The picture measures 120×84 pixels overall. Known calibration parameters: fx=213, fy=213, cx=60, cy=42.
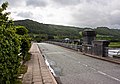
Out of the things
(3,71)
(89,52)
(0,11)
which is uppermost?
(0,11)

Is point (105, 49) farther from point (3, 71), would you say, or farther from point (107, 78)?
point (3, 71)

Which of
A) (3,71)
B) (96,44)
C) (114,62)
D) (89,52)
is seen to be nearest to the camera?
(3,71)

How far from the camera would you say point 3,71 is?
4.36 meters

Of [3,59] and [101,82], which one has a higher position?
[3,59]

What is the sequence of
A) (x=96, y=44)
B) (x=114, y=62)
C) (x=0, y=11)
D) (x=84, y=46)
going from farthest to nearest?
(x=84, y=46) → (x=96, y=44) → (x=114, y=62) → (x=0, y=11)

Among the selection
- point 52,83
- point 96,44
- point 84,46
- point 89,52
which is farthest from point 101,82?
A: point 84,46

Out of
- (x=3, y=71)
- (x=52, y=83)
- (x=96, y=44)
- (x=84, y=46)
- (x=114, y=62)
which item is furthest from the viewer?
(x=84, y=46)

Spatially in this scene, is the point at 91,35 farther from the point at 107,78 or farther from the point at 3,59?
the point at 3,59

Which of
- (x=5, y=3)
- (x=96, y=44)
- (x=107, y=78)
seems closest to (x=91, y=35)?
(x=96, y=44)

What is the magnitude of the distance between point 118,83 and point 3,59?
5959mm

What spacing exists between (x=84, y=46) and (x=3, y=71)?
A: 75.0 ft

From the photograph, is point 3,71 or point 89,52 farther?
point 89,52

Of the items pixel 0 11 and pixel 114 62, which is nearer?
pixel 0 11

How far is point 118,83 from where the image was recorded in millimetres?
8930
